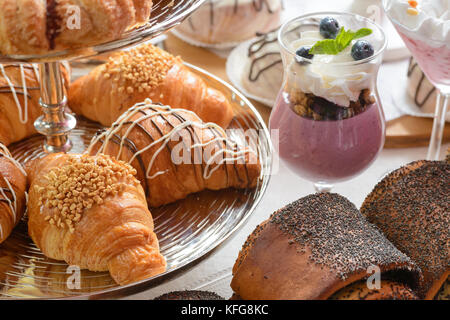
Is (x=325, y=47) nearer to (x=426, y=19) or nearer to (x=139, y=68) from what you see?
(x=426, y=19)

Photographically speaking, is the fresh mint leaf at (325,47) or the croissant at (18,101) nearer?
the fresh mint leaf at (325,47)

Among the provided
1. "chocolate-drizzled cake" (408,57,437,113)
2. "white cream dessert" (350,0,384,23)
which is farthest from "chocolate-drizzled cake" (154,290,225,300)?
"white cream dessert" (350,0,384,23)

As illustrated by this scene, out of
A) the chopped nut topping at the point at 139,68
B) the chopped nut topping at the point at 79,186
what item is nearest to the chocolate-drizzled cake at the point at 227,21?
the chopped nut topping at the point at 139,68

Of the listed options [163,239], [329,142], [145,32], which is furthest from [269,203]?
[145,32]

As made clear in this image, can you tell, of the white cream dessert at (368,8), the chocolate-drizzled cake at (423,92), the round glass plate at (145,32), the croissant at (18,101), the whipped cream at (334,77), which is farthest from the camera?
the white cream dessert at (368,8)

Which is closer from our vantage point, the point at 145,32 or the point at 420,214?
the point at 145,32

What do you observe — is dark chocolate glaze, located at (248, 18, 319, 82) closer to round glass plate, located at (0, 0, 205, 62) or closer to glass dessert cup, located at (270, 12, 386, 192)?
glass dessert cup, located at (270, 12, 386, 192)

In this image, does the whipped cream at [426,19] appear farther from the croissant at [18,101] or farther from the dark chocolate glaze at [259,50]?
the croissant at [18,101]
